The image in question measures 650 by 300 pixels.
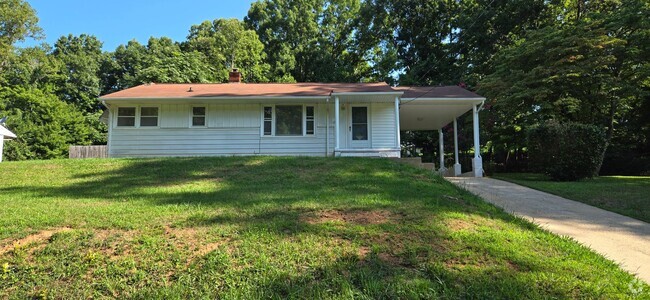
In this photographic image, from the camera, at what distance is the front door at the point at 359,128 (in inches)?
522

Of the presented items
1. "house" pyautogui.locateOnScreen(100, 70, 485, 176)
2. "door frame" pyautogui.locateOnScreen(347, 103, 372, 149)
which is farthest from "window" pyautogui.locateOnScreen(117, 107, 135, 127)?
"door frame" pyautogui.locateOnScreen(347, 103, 372, 149)

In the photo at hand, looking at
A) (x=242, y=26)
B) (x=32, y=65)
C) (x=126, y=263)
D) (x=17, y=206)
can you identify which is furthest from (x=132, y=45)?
(x=126, y=263)

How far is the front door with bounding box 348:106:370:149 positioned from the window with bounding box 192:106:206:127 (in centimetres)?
518

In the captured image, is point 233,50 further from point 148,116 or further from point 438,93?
point 438,93

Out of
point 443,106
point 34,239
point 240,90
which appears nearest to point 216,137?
point 240,90

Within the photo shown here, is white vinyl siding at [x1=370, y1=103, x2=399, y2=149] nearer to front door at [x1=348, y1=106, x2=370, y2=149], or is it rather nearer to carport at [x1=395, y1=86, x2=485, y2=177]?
front door at [x1=348, y1=106, x2=370, y2=149]

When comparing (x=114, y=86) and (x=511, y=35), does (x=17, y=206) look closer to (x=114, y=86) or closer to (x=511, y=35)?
(x=511, y=35)

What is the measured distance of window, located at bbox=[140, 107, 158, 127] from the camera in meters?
13.2

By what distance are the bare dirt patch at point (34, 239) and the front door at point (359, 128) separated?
994 centimetres

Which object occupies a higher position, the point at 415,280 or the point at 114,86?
the point at 114,86

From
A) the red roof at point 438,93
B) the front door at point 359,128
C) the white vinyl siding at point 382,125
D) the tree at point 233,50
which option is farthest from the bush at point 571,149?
the tree at point 233,50

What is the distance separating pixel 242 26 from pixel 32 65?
17451 mm

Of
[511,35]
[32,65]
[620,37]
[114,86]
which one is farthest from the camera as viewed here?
[114,86]

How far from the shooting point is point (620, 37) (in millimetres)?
15750
